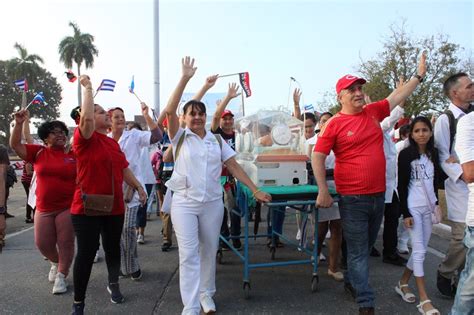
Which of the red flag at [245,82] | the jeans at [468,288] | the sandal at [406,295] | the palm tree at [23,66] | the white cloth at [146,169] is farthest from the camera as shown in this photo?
the palm tree at [23,66]

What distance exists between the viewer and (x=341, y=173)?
11.2 feet

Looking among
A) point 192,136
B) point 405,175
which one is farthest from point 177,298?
point 405,175

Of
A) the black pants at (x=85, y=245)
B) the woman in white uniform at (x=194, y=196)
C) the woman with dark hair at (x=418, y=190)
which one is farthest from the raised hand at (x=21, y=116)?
the woman with dark hair at (x=418, y=190)

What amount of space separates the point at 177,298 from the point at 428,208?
8.65ft

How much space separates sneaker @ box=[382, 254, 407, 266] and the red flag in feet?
16.3

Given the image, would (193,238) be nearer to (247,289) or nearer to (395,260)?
(247,289)

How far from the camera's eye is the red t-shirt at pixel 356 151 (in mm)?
3271

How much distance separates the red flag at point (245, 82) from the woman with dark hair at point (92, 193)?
5.26 metres

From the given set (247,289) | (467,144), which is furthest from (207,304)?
(467,144)

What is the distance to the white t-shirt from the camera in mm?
3592

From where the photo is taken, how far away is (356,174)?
3.29m

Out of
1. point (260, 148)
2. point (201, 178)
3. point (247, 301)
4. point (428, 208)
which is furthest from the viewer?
point (260, 148)

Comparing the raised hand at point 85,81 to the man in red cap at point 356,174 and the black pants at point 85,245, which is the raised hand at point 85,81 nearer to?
the black pants at point 85,245

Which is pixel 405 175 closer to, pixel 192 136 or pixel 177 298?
pixel 192 136
